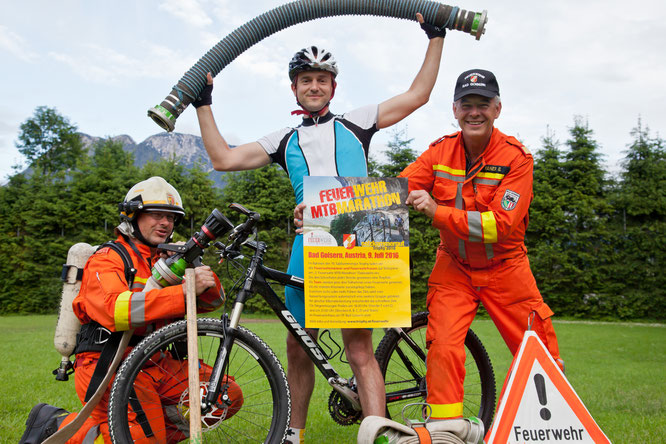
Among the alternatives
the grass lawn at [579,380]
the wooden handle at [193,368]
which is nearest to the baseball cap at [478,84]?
the grass lawn at [579,380]

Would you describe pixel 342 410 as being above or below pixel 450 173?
below

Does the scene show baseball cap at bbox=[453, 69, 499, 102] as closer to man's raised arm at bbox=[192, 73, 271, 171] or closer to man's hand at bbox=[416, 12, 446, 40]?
man's hand at bbox=[416, 12, 446, 40]

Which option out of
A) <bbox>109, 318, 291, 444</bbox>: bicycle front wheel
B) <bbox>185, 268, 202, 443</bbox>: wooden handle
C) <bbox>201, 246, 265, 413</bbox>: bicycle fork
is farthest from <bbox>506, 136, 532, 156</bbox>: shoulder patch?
<bbox>185, 268, 202, 443</bbox>: wooden handle

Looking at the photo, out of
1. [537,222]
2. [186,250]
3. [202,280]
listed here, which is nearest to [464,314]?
[202,280]

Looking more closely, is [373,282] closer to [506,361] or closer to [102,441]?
[102,441]

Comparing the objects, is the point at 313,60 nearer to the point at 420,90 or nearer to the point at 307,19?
the point at 307,19

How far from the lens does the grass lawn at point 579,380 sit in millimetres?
4777

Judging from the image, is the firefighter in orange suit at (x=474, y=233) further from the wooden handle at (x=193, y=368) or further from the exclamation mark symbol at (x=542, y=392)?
the wooden handle at (x=193, y=368)

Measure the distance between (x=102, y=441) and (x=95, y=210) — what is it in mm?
25212

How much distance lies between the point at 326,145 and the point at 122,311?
170cm

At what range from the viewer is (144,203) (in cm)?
384

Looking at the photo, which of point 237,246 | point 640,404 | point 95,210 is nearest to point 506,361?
point 640,404

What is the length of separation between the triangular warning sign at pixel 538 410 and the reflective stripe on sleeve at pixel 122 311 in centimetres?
223

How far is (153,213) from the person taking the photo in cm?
388
